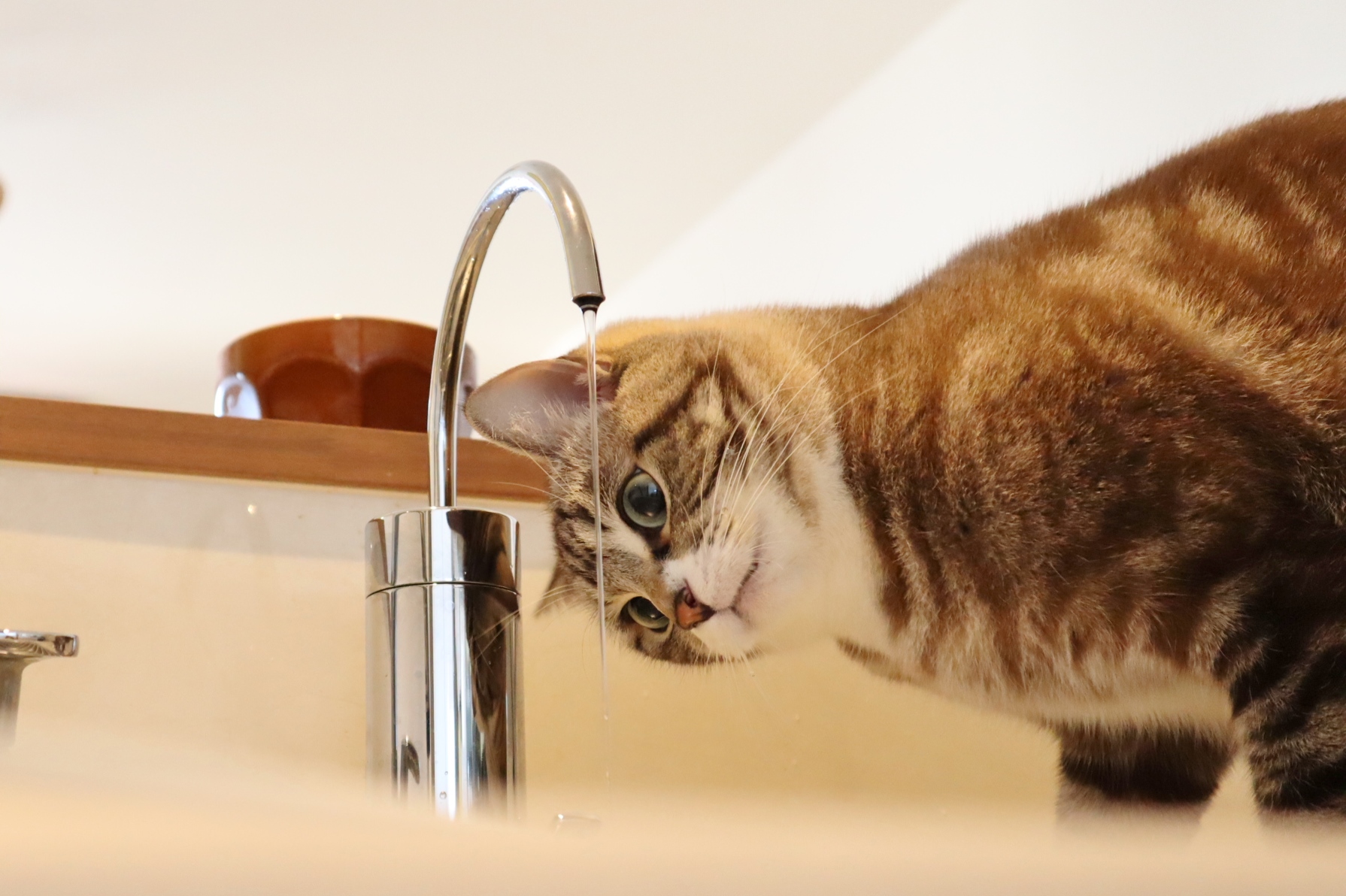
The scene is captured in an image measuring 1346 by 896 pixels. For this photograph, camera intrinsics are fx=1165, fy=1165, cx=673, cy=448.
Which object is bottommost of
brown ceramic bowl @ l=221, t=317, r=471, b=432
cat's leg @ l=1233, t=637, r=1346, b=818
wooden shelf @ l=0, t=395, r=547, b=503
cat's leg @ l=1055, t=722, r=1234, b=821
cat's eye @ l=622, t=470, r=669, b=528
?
cat's leg @ l=1055, t=722, r=1234, b=821

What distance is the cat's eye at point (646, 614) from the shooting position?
101 cm

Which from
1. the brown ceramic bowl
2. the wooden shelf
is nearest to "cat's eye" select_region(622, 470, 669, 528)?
the wooden shelf

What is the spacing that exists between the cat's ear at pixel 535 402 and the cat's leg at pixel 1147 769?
48 centimetres

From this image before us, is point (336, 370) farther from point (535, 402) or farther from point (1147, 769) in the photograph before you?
point (1147, 769)

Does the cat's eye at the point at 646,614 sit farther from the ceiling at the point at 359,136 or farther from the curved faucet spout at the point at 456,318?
the ceiling at the point at 359,136

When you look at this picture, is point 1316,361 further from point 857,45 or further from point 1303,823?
point 857,45

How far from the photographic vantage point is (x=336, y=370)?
1107mm

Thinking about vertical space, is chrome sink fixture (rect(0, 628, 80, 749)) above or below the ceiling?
below

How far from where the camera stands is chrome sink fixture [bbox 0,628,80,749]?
0.65 metres

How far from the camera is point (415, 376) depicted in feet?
3.75

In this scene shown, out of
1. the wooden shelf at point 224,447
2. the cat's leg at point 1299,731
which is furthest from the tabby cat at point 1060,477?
the wooden shelf at point 224,447

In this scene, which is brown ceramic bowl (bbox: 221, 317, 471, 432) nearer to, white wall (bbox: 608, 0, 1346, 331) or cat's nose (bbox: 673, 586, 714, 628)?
cat's nose (bbox: 673, 586, 714, 628)

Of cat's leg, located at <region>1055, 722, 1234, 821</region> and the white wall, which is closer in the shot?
cat's leg, located at <region>1055, 722, 1234, 821</region>

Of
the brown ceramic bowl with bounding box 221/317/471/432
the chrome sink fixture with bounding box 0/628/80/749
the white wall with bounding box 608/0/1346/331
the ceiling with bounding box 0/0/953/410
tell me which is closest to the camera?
the chrome sink fixture with bounding box 0/628/80/749
